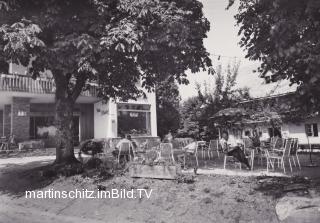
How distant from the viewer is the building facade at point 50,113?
18.8m

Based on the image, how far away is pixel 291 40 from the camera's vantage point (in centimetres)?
573

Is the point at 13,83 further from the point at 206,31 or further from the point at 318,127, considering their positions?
the point at 318,127

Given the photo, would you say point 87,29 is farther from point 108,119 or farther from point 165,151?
point 108,119

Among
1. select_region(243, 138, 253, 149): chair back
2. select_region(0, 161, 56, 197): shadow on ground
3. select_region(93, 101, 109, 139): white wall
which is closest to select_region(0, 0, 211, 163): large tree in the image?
select_region(0, 161, 56, 197): shadow on ground

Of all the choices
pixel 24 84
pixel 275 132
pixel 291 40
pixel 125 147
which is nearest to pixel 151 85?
pixel 125 147

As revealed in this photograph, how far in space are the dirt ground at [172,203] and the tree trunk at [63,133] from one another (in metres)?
1.91

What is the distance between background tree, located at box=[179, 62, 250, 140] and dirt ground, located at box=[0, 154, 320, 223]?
13.3 metres

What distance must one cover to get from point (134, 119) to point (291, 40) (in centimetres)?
1833

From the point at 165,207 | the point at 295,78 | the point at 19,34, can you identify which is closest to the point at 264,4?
the point at 295,78

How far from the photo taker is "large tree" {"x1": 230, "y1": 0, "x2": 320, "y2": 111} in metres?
5.28

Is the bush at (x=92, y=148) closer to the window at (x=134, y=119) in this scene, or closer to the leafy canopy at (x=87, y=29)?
the leafy canopy at (x=87, y=29)

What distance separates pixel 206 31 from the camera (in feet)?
34.8

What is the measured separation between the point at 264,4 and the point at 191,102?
20.6 meters

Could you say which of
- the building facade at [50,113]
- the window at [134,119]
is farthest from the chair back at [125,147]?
the window at [134,119]
